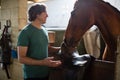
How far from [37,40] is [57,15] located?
2.67 metres

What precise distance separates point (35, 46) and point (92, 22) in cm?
63

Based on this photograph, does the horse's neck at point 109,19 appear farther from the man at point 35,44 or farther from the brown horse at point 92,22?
the man at point 35,44

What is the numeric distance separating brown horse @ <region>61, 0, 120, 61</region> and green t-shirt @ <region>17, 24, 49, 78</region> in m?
0.22

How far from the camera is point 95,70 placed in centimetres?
153

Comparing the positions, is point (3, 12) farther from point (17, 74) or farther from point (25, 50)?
point (25, 50)

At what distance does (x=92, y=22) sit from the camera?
6.85ft

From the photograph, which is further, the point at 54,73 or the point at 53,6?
the point at 53,6

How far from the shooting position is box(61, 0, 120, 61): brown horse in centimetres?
204

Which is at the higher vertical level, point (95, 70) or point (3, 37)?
point (3, 37)

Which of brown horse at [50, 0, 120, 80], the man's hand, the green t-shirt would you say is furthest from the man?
brown horse at [50, 0, 120, 80]

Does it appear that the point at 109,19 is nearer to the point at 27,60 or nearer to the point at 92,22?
the point at 92,22

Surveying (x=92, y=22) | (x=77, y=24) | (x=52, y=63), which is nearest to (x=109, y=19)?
(x=92, y=22)

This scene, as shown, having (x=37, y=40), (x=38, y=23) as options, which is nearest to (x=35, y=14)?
(x=38, y=23)

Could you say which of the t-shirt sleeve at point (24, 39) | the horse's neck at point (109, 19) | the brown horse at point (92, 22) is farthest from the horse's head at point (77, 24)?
the t-shirt sleeve at point (24, 39)
